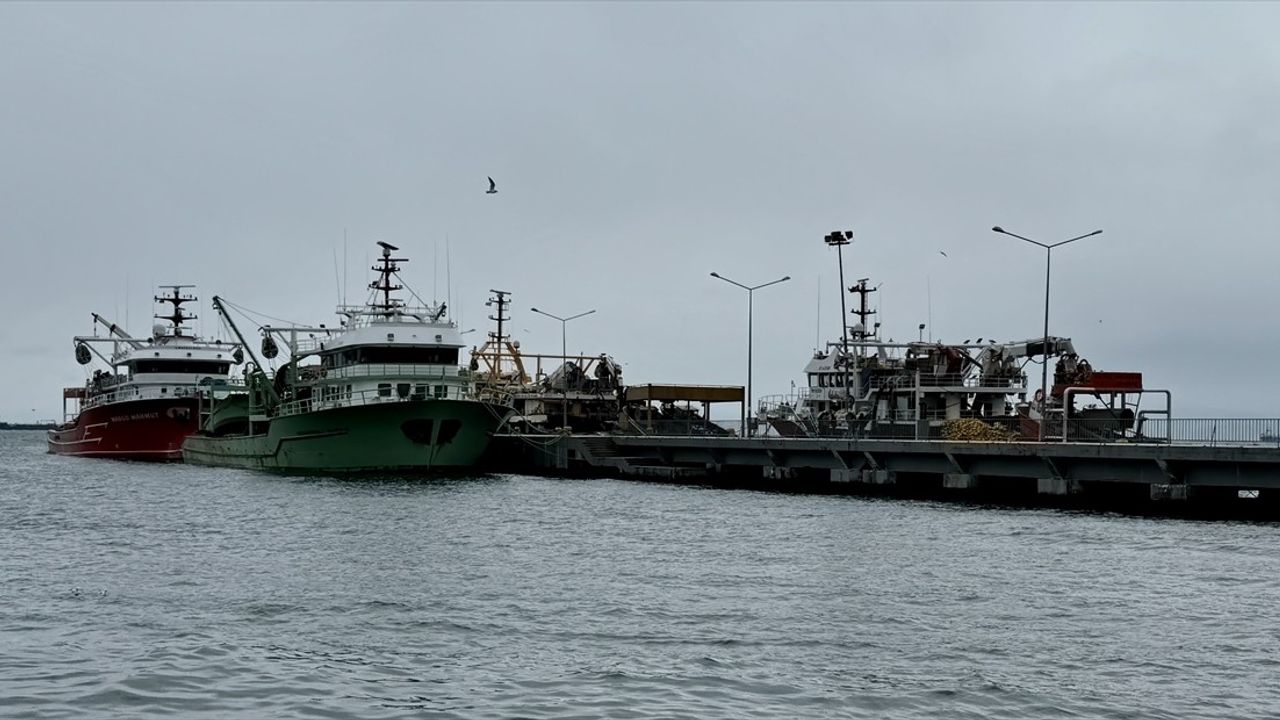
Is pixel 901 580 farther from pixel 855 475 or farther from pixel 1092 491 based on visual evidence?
pixel 855 475

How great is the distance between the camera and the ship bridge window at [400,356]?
66312 millimetres

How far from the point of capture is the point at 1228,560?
30234 mm

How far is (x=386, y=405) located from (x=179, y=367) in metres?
39.4

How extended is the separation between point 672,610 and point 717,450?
38515 millimetres

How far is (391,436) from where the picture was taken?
6481 centimetres

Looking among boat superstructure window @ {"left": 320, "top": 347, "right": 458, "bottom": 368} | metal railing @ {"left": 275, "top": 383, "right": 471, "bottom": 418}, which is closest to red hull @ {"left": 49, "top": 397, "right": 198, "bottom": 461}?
metal railing @ {"left": 275, "top": 383, "right": 471, "bottom": 418}

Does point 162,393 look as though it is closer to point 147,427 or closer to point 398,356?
point 147,427

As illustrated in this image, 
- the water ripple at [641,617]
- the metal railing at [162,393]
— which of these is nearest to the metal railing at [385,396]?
the water ripple at [641,617]

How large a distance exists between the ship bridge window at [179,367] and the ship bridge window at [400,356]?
34057 millimetres

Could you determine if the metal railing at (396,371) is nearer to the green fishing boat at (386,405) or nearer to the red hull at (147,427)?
the green fishing boat at (386,405)

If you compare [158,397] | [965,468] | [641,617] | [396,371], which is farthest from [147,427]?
[641,617]

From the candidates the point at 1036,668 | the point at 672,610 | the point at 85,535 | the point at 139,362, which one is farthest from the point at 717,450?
the point at 139,362

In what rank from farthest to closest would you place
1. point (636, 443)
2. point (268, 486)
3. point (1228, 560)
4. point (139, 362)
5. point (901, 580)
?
point (139, 362) → point (636, 443) → point (268, 486) → point (1228, 560) → point (901, 580)

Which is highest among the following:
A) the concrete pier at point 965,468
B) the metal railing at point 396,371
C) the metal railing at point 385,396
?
the metal railing at point 396,371
